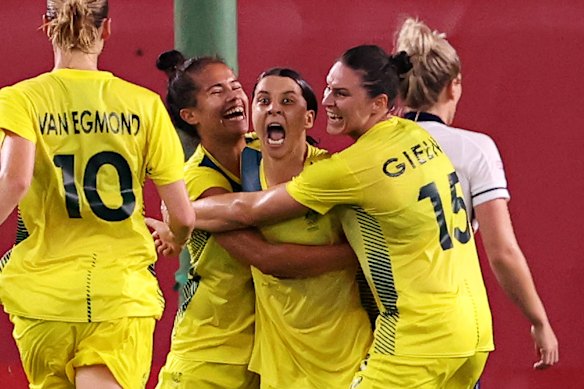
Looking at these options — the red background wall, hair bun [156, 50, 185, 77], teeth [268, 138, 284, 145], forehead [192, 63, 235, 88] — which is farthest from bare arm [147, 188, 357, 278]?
the red background wall

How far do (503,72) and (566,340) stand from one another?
1.18 m

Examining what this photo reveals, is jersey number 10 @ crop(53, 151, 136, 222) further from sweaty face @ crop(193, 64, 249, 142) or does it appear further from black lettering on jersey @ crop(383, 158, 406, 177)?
black lettering on jersey @ crop(383, 158, 406, 177)

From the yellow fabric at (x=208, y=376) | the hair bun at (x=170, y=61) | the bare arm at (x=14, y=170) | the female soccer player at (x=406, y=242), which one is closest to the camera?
the bare arm at (x=14, y=170)

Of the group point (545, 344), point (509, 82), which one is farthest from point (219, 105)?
point (509, 82)

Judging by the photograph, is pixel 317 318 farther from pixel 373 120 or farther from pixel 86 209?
pixel 86 209

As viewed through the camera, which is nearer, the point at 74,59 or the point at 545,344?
the point at 74,59

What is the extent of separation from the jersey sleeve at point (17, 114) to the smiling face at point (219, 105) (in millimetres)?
629

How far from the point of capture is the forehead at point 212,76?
420 centimetres

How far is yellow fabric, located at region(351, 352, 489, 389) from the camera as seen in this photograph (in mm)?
3688

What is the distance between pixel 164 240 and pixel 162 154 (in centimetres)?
39

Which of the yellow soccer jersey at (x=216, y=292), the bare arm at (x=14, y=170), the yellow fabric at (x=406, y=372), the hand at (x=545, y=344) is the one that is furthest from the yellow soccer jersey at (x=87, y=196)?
the hand at (x=545, y=344)

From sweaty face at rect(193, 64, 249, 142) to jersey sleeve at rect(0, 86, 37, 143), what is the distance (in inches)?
24.8

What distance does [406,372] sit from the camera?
3.69m

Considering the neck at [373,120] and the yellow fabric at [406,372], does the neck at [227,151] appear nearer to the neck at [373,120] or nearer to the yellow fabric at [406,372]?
the neck at [373,120]
